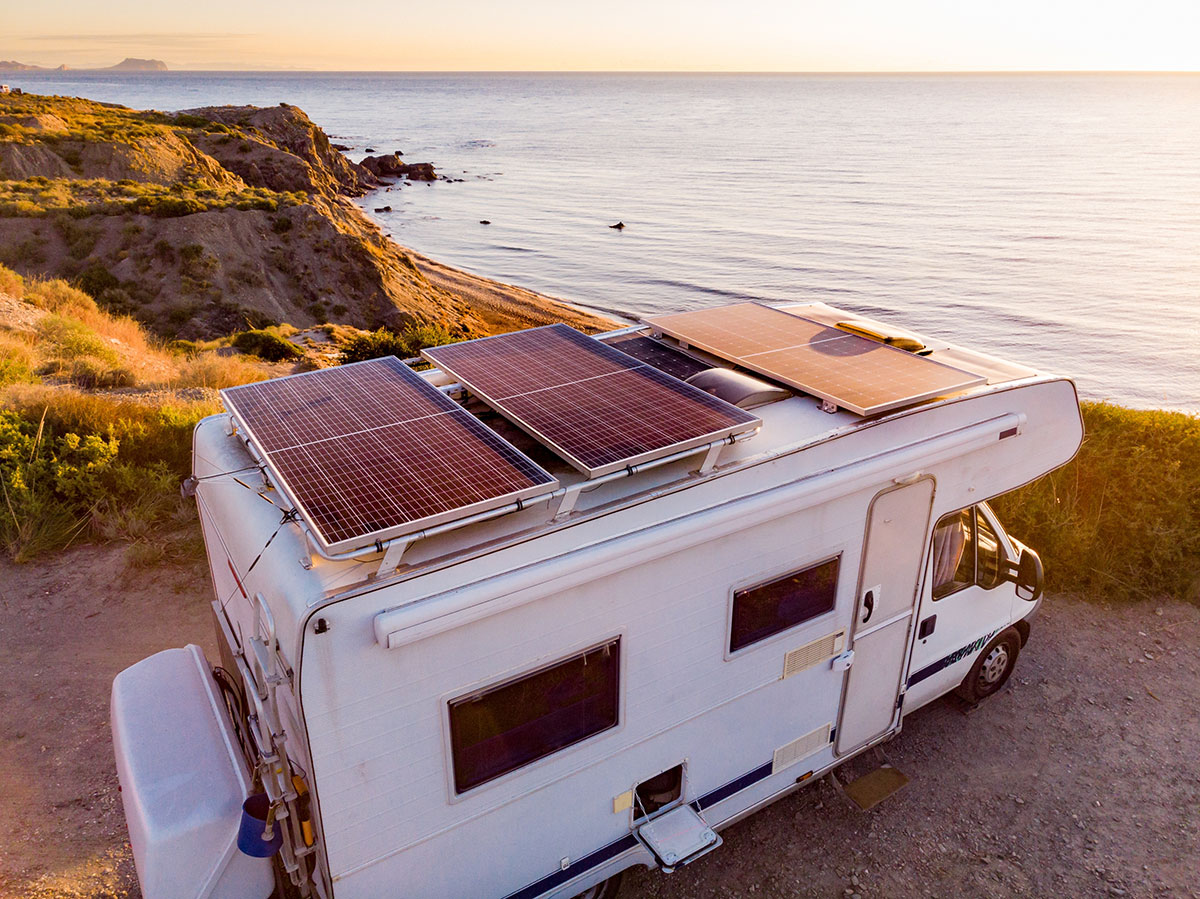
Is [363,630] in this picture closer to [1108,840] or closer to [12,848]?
[12,848]

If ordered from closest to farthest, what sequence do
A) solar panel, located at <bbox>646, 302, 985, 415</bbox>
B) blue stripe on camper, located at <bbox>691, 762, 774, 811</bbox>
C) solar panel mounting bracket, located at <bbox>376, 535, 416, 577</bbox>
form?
1. solar panel mounting bracket, located at <bbox>376, 535, 416, 577</bbox>
2. blue stripe on camper, located at <bbox>691, 762, 774, 811</bbox>
3. solar panel, located at <bbox>646, 302, 985, 415</bbox>

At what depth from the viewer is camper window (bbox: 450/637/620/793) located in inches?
150

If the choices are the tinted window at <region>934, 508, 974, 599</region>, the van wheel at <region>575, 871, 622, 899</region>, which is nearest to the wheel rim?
the tinted window at <region>934, 508, 974, 599</region>

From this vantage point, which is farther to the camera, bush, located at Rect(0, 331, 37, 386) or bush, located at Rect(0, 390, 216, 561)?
bush, located at Rect(0, 331, 37, 386)

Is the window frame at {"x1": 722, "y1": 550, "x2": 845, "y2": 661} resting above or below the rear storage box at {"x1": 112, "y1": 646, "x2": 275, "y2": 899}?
above

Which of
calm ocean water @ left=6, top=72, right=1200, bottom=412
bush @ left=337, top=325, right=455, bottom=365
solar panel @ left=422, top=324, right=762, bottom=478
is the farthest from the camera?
calm ocean water @ left=6, top=72, right=1200, bottom=412

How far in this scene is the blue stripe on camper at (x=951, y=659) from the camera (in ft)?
20.1

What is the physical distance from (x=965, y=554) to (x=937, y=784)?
1867 millimetres

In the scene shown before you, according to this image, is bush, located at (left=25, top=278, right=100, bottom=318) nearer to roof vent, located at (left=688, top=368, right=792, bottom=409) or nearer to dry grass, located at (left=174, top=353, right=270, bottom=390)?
dry grass, located at (left=174, top=353, right=270, bottom=390)

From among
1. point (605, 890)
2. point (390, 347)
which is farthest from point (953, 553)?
point (390, 347)

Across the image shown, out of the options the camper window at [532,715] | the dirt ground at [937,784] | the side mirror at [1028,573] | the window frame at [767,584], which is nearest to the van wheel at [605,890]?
the dirt ground at [937,784]

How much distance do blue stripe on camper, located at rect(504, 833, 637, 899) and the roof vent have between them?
2.76 meters

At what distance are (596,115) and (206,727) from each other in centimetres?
15449

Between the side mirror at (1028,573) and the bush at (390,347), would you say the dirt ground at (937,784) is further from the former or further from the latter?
the bush at (390,347)
